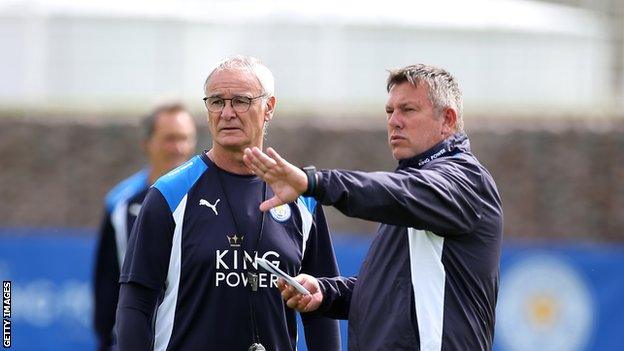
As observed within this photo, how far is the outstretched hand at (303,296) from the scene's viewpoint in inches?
213

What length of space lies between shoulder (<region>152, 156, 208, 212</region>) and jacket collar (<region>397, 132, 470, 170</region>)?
85cm

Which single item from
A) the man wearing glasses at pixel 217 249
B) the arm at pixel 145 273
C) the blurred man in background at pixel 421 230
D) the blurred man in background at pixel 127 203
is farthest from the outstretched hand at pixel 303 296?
the blurred man in background at pixel 127 203

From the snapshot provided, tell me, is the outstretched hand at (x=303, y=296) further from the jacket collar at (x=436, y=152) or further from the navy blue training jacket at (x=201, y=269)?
the jacket collar at (x=436, y=152)

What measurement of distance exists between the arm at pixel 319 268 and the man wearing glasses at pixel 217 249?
0.15 metres

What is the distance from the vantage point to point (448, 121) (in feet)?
18.1

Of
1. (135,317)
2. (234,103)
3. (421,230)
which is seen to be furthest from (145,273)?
(421,230)

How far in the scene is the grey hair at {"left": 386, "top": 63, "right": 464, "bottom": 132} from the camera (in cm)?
548

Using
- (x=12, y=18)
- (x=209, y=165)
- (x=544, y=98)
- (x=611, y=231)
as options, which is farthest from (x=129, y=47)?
(x=209, y=165)

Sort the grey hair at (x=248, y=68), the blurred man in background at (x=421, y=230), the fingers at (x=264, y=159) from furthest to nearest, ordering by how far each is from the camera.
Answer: the grey hair at (x=248, y=68)
the blurred man in background at (x=421, y=230)
the fingers at (x=264, y=159)

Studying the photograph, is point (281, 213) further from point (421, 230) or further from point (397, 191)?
point (397, 191)

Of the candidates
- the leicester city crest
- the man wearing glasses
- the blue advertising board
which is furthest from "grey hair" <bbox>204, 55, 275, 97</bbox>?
the leicester city crest

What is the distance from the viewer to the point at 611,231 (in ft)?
43.3

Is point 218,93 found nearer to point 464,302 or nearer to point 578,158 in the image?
point 464,302

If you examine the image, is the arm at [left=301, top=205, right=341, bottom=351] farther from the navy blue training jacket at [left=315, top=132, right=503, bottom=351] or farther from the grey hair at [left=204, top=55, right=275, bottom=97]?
the grey hair at [left=204, top=55, right=275, bottom=97]
